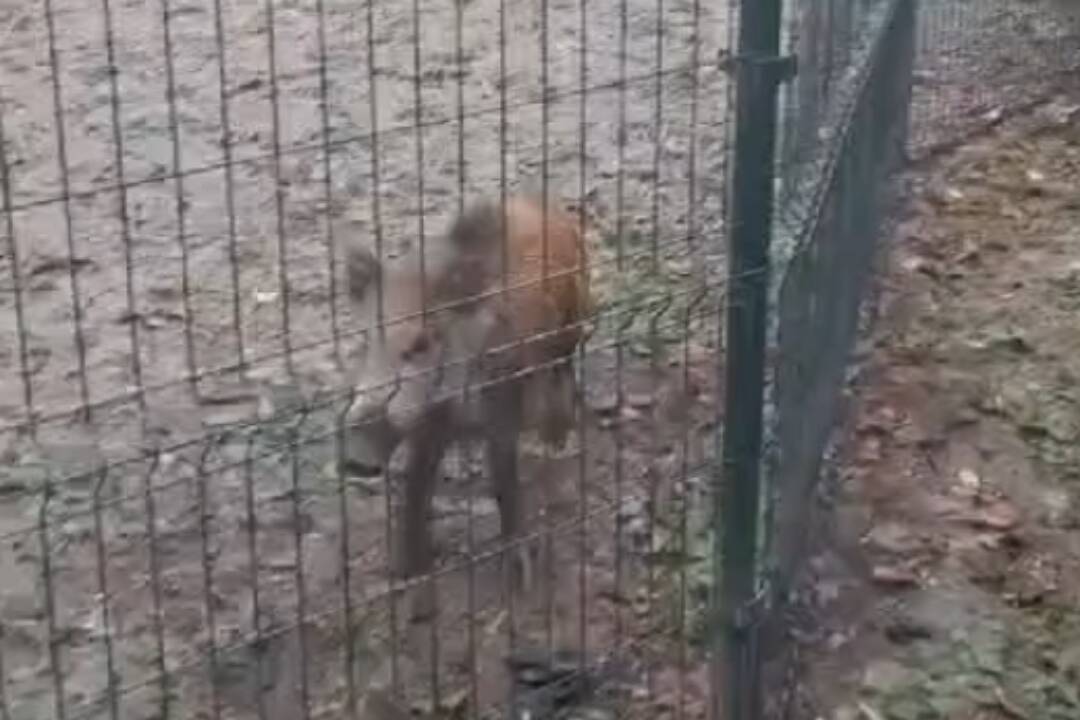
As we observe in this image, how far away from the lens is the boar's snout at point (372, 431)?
10.8 feet

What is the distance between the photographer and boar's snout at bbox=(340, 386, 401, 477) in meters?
3.28

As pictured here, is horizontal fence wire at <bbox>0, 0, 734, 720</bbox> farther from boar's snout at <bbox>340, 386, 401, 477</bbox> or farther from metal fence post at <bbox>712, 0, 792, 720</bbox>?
metal fence post at <bbox>712, 0, 792, 720</bbox>

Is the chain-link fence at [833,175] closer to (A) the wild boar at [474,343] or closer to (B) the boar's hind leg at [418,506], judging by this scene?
(A) the wild boar at [474,343]

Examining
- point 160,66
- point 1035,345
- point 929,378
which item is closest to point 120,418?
point 929,378

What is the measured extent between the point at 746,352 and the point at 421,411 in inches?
21.6

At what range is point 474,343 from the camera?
3189 millimetres

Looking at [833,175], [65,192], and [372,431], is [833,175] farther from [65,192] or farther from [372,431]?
[65,192]

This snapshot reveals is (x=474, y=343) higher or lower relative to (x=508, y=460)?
higher

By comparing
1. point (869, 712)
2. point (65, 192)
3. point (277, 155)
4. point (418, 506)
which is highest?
point (277, 155)

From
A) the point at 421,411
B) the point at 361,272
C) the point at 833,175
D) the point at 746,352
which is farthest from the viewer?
the point at 833,175

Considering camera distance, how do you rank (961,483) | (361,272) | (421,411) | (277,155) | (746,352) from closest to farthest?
(277,155), (746,352), (421,411), (361,272), (961,483)

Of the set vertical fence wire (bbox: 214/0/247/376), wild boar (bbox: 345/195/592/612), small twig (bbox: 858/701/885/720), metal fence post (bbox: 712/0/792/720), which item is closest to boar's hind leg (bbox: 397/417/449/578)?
wild boar (bbox: 345/195/592/612)

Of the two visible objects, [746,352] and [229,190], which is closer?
[746,352]

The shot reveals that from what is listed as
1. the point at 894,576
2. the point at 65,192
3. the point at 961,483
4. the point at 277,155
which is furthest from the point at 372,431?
the point at 961,483
